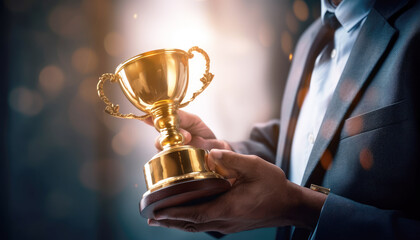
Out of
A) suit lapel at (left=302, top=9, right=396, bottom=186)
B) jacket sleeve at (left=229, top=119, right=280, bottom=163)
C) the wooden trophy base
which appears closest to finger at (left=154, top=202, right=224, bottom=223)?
the wooden trophy base

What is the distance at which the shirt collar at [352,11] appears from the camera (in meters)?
0.97

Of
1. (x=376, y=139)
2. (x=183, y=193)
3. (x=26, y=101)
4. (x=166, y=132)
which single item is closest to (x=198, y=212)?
(x=183, y=193)

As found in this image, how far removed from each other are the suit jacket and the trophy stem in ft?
1.34

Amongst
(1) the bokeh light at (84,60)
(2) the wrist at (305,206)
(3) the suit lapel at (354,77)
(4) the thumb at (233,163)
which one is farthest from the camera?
(1) the bokeh light at (84,60)

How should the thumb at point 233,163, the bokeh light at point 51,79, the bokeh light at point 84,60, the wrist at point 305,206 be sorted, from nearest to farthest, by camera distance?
the thumb at point 233,163 < the wrist at point 305,206 < the bokeh light at point 51,79 < the bokeh light at point 84,60

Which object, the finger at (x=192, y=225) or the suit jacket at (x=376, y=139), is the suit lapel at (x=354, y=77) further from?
the finger at (x=192, y=225)

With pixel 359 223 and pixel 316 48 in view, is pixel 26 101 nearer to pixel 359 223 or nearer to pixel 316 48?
pixel 316 48

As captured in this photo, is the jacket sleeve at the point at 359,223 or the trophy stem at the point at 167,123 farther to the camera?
the trophy stem at the point at 167,123

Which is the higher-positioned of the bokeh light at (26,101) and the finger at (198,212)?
the bokeh light at (26,101)

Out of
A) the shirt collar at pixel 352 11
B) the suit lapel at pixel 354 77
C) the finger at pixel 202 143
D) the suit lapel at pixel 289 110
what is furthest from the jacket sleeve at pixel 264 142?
the shirt collar at pixel 352 11

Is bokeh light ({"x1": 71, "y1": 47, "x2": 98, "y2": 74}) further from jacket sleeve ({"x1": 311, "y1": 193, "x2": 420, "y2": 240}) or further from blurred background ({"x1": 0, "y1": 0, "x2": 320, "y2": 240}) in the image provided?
jacket sleeve ({"x1": 311, "y1": 193, "x2": 420, "y2": 240})

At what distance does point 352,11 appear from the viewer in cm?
101

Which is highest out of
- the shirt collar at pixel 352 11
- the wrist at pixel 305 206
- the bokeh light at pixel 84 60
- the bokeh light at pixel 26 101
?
the bokeh light at pixel 84 60

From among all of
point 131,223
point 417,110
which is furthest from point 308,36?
point 131,223
